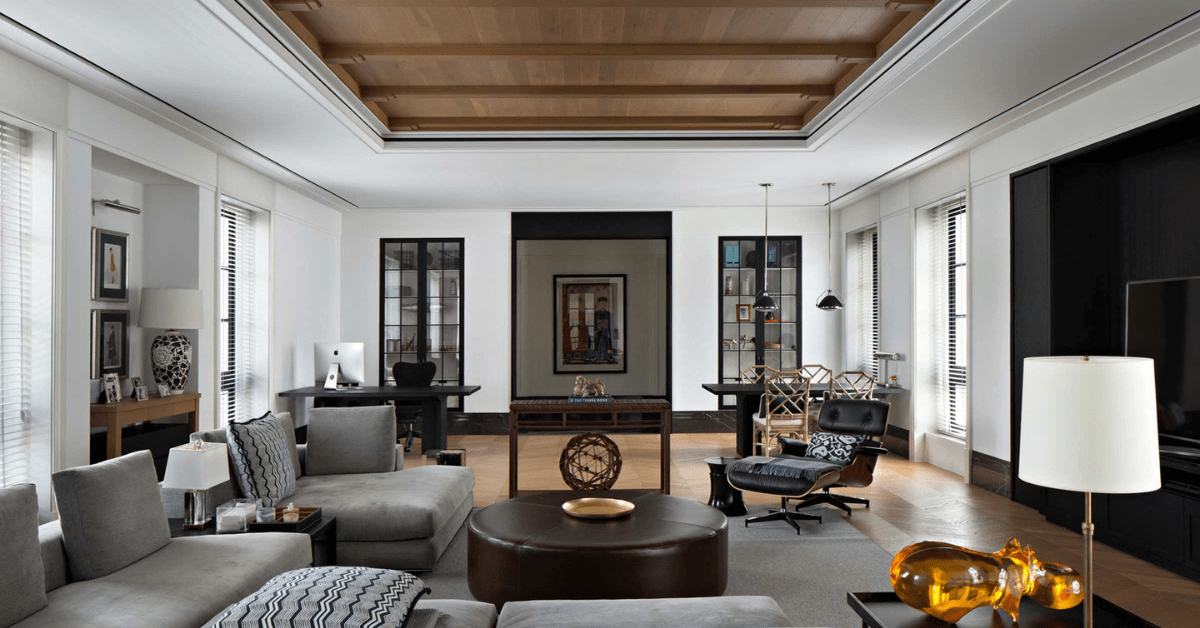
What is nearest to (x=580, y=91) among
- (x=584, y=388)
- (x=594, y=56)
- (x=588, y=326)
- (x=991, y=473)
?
(x=594, y=56)

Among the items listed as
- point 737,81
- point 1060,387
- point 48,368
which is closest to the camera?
point 1060,387

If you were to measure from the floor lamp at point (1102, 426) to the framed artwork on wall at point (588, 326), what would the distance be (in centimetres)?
1004

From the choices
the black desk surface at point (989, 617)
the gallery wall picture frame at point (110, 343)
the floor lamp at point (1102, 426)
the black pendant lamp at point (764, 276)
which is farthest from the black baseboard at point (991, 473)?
the gallery wall picture frame at point (110, 343)

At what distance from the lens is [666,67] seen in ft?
17.1

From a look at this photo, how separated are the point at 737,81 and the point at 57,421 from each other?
5016 mm

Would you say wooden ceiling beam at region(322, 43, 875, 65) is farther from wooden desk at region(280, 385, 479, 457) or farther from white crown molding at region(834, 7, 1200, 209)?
wooden desk at region(280, 385, 479, 457)

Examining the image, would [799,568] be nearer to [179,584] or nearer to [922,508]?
[922,508]

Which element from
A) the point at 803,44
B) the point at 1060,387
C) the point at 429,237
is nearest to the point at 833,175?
the point at 803,44

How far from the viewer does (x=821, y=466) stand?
521cm

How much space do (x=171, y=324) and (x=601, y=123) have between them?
3763 millimetres

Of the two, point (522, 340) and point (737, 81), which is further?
point (522, 340)

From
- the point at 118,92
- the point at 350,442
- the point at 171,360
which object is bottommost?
the point at 350,442

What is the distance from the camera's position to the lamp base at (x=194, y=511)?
357 centimetres

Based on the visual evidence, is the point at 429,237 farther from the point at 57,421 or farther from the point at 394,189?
the point at 57,421
